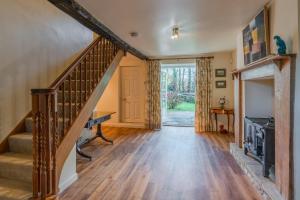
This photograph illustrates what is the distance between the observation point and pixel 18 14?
9.91 ft

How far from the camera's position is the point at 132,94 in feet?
24.5

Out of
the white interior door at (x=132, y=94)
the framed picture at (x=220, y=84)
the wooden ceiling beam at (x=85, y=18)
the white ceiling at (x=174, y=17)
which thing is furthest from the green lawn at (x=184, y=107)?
the wooden ceiling beam at (x=85, y=18)

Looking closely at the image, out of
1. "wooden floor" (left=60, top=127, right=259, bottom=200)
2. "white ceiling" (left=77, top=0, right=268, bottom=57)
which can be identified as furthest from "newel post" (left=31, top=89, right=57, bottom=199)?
"white ceiling" (left=77, top=0, right=268, bottom=57)

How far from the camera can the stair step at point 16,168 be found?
2.35 m

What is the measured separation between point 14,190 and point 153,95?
523cm

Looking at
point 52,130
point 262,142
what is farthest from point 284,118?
point 52,130

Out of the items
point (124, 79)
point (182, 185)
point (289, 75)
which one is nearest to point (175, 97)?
point (124, 79)

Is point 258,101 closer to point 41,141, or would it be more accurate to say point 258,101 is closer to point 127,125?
point 41,141

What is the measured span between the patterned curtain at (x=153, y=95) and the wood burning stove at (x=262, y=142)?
362 centimetres

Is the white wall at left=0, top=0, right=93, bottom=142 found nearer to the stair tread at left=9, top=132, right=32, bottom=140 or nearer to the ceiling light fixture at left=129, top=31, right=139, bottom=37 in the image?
the stair tread at left=9, top=132, right=32, bottom=140

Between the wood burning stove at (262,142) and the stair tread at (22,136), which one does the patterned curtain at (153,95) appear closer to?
the wood burning stove at (262,142)

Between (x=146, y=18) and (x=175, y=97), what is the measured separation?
724cm

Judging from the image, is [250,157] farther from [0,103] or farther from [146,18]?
[0,103]

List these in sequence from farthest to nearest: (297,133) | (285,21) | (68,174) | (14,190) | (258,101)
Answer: (258,101)
(68,174)
(285,21)
(14,190)
(297,133)
